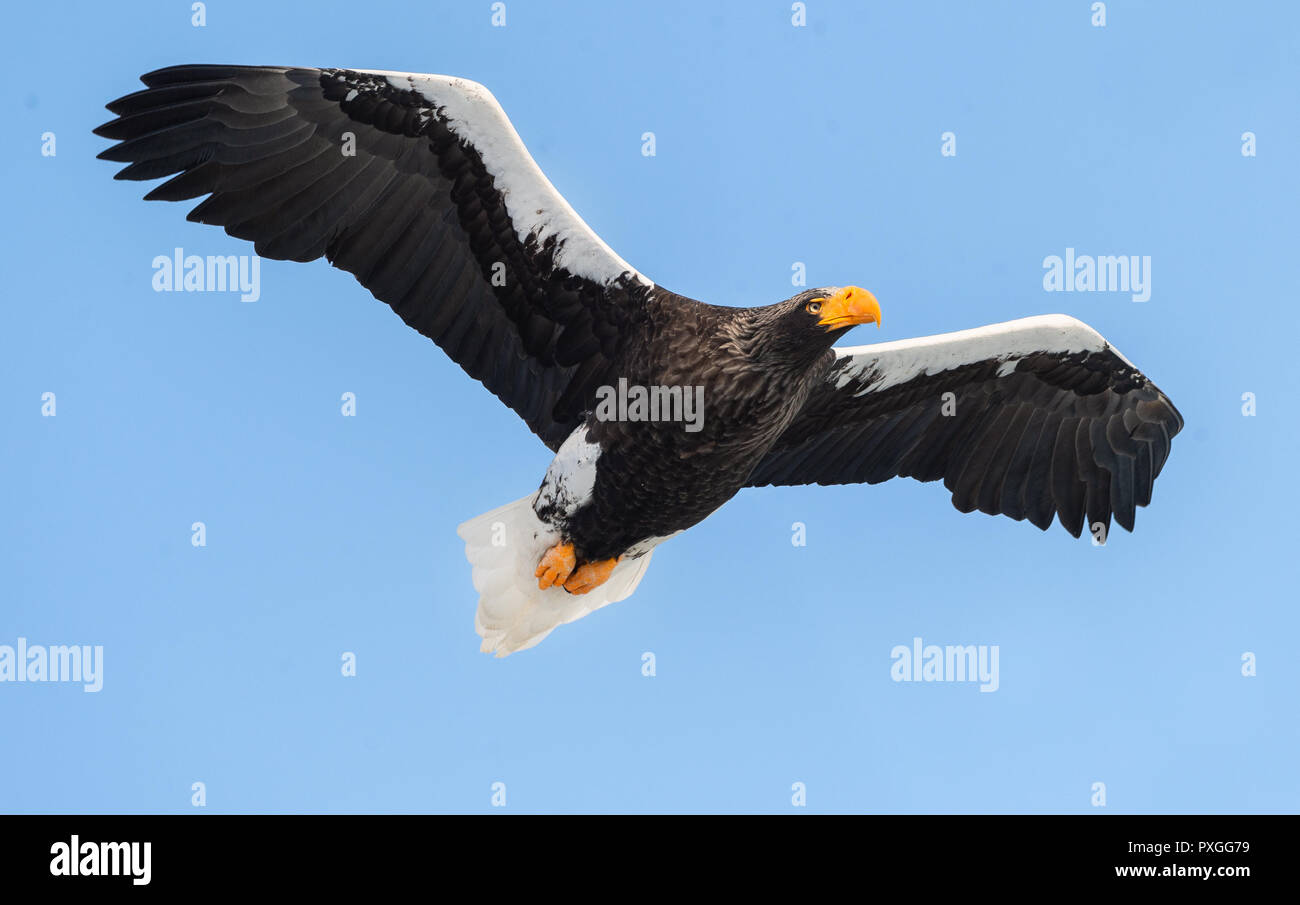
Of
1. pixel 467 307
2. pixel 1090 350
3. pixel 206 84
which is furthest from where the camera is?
pixel 1090 350

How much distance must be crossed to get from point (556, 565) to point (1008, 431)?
10.3ft

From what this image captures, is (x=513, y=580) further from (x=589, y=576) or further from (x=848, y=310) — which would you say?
(x=848, y=310)

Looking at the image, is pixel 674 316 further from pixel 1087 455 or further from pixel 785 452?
pixel 1087 455

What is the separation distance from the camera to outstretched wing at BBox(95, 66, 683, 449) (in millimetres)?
9352

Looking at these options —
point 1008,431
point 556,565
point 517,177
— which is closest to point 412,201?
point 517,177

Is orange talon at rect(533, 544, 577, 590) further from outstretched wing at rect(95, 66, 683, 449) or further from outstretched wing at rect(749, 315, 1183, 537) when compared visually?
outstretched wing at rect(749, 315, 1183, 537)

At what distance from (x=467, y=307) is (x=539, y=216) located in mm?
764

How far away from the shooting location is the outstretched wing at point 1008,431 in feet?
35.1

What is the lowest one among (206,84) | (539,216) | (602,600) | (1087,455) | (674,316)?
(602,600)

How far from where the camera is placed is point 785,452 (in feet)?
35.7

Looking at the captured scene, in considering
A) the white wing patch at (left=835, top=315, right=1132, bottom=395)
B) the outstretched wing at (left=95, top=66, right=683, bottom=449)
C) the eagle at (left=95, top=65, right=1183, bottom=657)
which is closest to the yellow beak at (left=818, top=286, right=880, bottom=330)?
the eagle at (left=95, top=65, right=1183, bottom=657)

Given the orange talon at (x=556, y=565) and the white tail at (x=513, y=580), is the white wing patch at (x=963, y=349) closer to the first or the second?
the white tail at (x=513, y=580)

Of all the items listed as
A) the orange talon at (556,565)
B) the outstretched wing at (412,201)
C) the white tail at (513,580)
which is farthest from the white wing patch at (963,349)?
the orange talon at (556,565)

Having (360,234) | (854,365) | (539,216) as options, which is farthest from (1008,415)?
(360,234)
